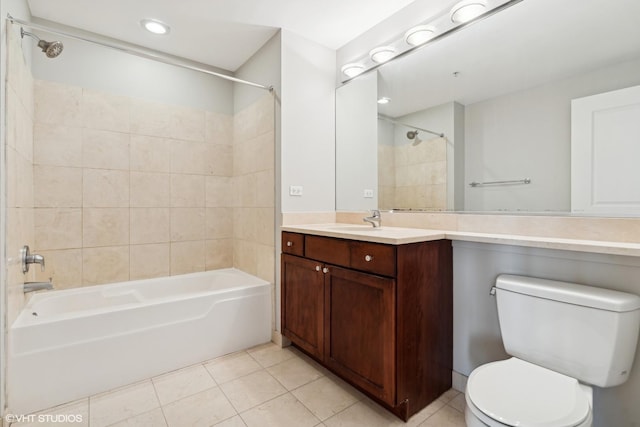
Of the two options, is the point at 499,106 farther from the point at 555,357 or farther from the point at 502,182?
the point at 555,357

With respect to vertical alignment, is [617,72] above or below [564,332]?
above

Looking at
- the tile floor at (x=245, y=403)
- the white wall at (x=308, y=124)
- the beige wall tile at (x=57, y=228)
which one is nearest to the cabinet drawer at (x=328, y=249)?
the white wall at (x=308, y=124)

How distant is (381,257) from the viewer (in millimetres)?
1471

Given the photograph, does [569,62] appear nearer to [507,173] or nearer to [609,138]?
[609,138]

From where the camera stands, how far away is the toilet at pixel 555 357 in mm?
999

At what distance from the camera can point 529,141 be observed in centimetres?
152

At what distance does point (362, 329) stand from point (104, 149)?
2.32 m

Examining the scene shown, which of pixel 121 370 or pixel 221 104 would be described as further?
pixel 221 104

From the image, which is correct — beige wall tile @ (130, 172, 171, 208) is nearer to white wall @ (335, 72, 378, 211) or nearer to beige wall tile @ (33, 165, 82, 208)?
beige wall tile @ (33, 165, 82, 208)

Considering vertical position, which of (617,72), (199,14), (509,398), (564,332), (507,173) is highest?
(199,14)

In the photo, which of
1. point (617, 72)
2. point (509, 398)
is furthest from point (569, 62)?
point (509, 398)

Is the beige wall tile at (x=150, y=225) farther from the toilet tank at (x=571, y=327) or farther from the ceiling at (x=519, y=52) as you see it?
the toilet tank at (x=571, y=327)

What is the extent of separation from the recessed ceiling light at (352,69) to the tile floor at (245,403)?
2.16m

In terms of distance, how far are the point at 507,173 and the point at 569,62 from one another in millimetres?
549
